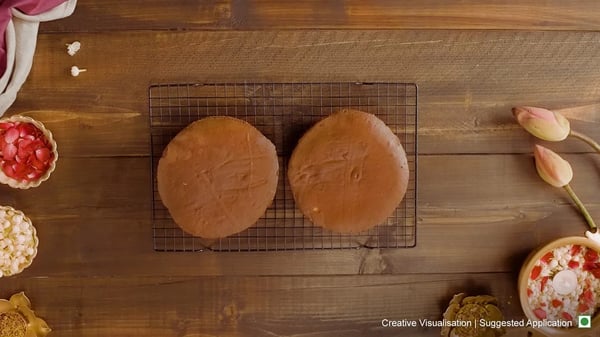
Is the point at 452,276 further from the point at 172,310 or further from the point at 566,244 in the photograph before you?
the point at 172,310

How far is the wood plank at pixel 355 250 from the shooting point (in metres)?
1.67

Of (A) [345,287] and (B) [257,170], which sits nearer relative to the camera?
(B) [257,170]

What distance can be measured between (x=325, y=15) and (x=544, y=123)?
25.1 inches

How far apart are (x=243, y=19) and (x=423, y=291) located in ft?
2.91

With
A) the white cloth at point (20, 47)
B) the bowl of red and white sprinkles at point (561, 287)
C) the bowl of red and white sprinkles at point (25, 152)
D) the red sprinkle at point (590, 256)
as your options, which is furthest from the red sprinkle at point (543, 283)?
the white cloth at point (20, 47)

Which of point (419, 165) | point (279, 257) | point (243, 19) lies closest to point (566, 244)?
point (419, 165)

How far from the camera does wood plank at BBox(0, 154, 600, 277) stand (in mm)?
1675

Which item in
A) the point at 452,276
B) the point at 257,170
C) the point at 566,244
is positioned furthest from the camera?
the point at 452,276

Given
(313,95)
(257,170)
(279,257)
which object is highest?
(313,95)

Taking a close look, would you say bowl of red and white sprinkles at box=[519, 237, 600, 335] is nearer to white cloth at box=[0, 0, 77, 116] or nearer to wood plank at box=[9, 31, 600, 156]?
wood plank at box=[9, 31, 600, 156]

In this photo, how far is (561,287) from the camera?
1.66 meters

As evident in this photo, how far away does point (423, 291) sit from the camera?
1735 millimetres

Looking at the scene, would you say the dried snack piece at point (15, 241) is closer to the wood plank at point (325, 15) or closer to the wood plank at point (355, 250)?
the wood plank at point (355, 250)

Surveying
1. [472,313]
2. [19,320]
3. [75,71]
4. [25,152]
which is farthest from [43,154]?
[472,313]
